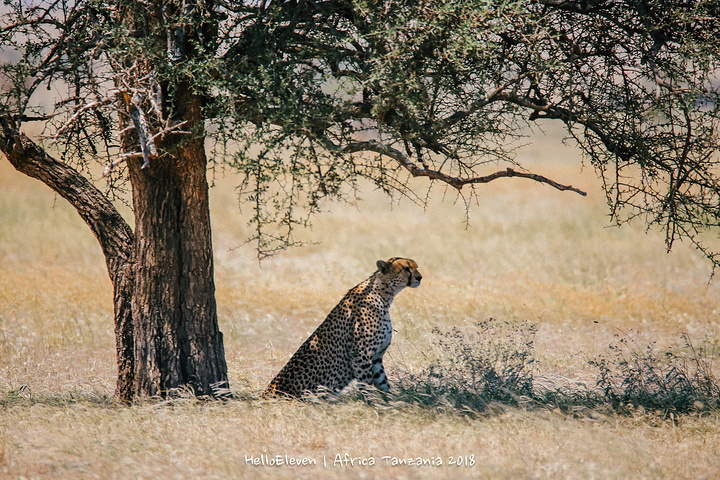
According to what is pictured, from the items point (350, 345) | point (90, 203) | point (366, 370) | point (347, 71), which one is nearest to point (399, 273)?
point (350, 345)

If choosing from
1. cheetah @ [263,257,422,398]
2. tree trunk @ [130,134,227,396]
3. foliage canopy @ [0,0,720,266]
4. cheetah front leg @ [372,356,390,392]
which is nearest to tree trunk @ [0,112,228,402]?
tree trunk @ [130,134,227,396]

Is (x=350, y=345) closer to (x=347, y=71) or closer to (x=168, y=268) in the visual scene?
(x=168, y=268)

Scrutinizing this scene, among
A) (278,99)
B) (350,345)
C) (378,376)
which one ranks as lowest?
(378,376)

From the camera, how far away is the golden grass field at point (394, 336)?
617 cm

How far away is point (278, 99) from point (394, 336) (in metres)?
7.36

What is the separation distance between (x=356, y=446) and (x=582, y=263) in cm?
1635

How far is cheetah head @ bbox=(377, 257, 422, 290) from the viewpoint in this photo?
367 inches

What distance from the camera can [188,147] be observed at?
Result: 315 inches

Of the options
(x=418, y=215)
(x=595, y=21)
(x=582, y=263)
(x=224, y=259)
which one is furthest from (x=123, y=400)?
(x=418, y=215)

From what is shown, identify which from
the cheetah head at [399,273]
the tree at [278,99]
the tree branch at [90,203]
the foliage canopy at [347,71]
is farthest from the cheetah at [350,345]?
the tree branch at [90,203]

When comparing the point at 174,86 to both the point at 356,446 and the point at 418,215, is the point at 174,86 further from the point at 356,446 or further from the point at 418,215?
the point at 418,215

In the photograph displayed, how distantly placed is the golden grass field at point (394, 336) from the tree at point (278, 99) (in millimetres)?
963

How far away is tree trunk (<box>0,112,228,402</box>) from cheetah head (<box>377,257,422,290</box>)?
2.41m

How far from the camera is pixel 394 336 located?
13633 millimetres
